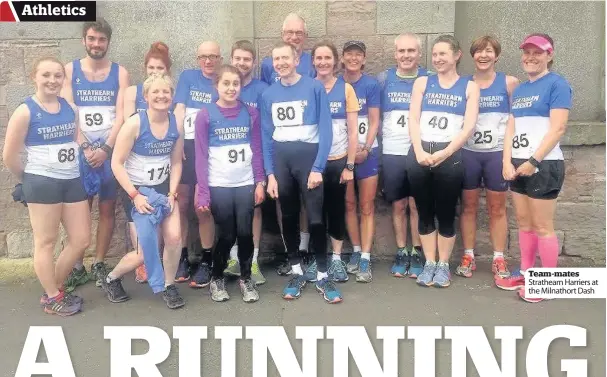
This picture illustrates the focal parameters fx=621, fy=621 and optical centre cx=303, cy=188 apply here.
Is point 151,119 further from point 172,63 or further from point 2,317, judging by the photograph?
point 2,317

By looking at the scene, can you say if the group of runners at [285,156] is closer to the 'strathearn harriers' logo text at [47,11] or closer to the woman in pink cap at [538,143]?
the woman in pink cap at [538,143]

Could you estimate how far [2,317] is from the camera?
13.9 feet

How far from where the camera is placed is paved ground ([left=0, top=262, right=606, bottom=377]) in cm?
353

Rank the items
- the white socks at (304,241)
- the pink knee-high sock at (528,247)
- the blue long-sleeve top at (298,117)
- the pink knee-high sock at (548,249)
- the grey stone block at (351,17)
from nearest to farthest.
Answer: the blue long-sleeve top at (298,117) → the pink knee-high sock at (548,249) → the pink knee-high sock at (528,247) → the white socks at (304,241) → the grey stone block at (351,17)

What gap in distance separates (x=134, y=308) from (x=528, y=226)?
9.38ft

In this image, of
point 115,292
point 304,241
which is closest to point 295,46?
point 304,241

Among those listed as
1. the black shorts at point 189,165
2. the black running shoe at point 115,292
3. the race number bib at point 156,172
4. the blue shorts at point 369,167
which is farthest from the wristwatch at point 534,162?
the black running shoe at point 115,292

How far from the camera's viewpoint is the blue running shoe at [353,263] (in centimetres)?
494

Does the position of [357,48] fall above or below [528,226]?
above

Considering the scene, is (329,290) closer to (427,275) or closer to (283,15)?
(427,275)

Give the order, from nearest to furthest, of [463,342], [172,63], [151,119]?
[463,342] < [151,119] < [172,63]

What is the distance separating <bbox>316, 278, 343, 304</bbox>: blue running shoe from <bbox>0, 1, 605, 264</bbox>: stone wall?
39.2 inches

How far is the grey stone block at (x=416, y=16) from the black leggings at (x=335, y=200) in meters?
1.36

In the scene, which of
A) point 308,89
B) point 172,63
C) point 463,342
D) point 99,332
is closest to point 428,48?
point 308,89
